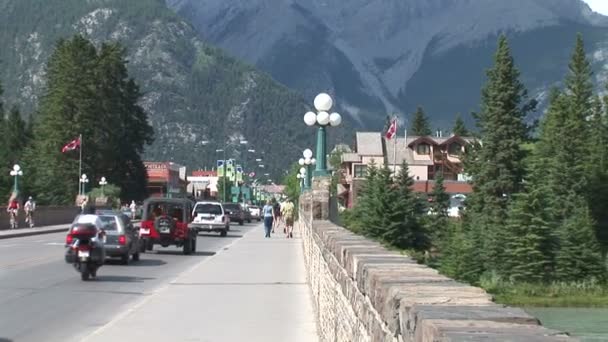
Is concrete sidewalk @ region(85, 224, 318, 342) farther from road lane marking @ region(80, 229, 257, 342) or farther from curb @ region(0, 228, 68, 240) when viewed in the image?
curb @ region(0, 228, 68, 240)

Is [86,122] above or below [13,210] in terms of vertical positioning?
above

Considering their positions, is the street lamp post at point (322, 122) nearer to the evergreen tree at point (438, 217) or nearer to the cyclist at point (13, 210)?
the cyclist at point (13, 210)

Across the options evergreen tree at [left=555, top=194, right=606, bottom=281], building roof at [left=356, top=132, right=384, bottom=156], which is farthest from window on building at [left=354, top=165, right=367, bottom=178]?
evergreen tree at [left=555, top=194, right=606, bottom=281]

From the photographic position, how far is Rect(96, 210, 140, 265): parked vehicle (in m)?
29.1

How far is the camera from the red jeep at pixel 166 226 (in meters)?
35.4

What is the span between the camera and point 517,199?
73375 millimetres

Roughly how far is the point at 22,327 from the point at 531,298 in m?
53.6

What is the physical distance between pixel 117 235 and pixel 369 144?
4041 inches

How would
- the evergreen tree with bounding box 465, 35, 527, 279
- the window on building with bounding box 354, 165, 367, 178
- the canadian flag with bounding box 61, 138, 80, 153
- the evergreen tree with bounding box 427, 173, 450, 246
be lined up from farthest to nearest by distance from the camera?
the evergreen tree with bounding box 465, 35, 527, 279 < the canadian flag with bounding box 61, 138, 80, 153 < the window on building with bounding box 354, 165, 367, 178 < the evergreen tree with bounding box 427, 173, 450, 246

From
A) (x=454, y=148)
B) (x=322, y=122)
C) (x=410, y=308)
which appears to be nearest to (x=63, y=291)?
(x=322, y=122)

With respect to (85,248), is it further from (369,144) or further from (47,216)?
(369,144)

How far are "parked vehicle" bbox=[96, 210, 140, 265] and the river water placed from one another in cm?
2650

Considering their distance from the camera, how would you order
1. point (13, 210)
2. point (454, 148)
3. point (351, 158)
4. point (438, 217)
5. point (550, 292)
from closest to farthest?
point (13, 210), point (550, 292), point (438, 217), point (454, 148), point (351, 158)

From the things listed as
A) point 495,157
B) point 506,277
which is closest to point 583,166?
point 495,157
